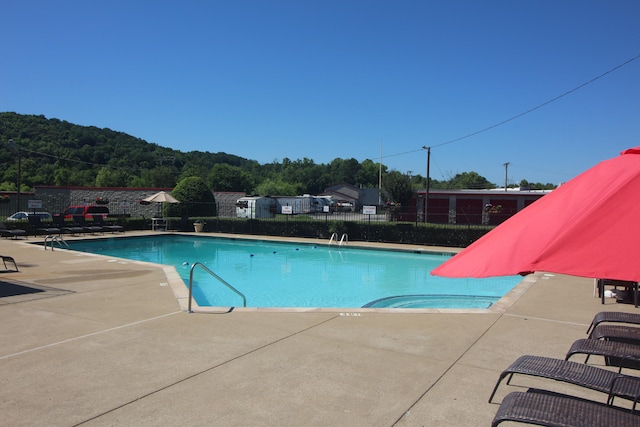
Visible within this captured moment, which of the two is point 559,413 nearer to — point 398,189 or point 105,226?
point 105,226

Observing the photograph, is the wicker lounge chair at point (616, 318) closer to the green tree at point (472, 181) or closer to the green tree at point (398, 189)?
the green tree at point (398, 189)

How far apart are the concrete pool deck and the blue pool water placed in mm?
3096

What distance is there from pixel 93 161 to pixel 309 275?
59.7 metres

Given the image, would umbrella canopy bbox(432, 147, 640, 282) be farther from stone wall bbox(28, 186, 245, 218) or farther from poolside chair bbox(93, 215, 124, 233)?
stone wall bbox(28, 186, 245, 218)

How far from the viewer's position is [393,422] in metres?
3.52

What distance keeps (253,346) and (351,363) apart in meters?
1.27

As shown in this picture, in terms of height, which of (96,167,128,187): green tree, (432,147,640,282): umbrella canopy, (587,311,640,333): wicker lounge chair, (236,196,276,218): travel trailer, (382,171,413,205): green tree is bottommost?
(587,311,640,333): wicker lounge chair

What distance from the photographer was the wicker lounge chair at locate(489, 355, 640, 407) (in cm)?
304

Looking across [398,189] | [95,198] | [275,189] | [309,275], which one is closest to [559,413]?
[309,275]

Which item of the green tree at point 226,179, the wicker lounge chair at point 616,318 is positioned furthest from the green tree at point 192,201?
the green tree at point 226,179

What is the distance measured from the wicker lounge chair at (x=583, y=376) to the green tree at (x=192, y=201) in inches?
968

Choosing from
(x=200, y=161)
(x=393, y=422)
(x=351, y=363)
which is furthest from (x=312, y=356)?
(x=200, y=161)

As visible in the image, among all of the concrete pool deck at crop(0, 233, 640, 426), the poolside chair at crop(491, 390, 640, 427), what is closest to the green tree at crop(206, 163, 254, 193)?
the concrete pool deck at crop(0, 233, 640, 426)

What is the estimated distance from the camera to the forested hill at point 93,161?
51656 millimetres
